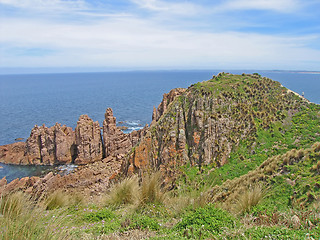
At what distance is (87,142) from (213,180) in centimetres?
3139

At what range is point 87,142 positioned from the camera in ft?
144

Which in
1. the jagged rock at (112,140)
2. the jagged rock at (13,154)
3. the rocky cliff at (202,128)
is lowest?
the jagged rock at (13,154)

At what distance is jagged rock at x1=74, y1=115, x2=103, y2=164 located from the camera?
144 ft

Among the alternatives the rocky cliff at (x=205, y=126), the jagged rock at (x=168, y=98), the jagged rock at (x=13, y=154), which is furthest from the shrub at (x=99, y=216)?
the jagged rock at (x=13, y=154)

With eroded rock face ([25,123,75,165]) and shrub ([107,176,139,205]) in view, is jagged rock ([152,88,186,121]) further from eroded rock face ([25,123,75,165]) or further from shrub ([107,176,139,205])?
shrub ([107,176,139,205])

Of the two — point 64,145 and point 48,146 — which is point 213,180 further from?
point 48,146

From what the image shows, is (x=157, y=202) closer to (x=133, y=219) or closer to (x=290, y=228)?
(x=133, y=219)

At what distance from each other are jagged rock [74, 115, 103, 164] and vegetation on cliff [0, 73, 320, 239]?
1455cm

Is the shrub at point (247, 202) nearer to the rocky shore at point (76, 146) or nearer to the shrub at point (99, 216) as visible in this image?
the shrub at point (99, 216)

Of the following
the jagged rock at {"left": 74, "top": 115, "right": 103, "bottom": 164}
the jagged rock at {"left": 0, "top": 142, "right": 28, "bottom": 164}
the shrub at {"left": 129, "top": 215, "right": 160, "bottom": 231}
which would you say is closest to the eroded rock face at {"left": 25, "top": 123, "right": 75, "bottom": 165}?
the jagged rock at {"left": 0, "top": 142, "right": 28, "bottom": 164}

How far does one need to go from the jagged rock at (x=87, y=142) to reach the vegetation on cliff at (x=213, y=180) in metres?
14.6

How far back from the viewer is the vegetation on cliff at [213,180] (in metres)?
6.48

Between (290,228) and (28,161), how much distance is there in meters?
48.4

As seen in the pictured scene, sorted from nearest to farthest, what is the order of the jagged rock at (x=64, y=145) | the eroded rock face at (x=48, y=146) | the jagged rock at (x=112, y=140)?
the eroded rock face at (x=48, y=146)
the jagged rock at (x=64, y=145)
the jagged rock at (x=112, y=140)
